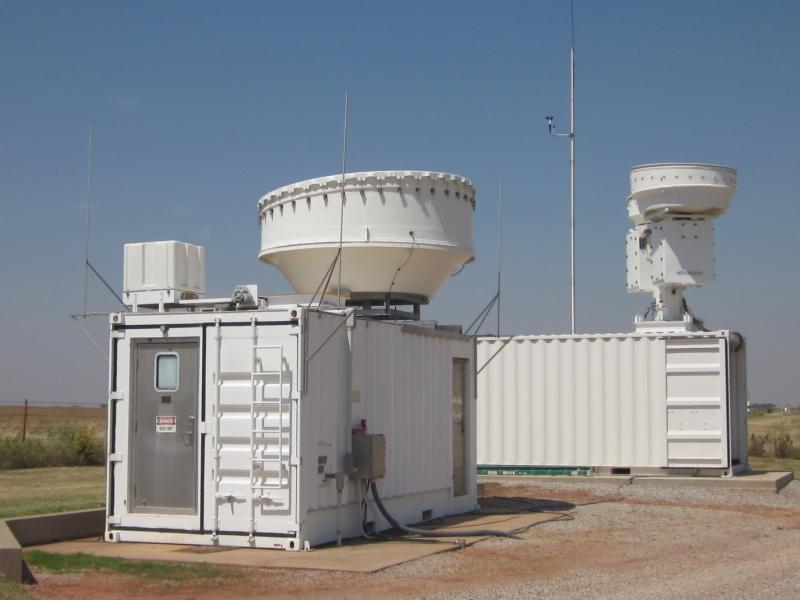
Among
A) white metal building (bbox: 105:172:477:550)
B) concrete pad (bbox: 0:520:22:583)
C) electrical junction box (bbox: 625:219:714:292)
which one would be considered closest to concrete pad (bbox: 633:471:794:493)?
electrical junction box (bbox: 625:219:714:292)

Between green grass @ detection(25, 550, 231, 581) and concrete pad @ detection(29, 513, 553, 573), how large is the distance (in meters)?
0.27

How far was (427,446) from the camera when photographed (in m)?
14.3

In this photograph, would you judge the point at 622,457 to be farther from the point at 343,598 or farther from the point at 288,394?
the point at 343,598

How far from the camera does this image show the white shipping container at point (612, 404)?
1994 cm

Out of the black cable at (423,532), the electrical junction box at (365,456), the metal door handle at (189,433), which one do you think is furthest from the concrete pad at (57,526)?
the black cable at (423,532)

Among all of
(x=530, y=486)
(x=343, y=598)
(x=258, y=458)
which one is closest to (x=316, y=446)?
(x=258, y=458)

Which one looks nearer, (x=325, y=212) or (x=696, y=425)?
(x=325, y=212)

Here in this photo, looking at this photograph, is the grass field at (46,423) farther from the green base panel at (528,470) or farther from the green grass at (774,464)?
the green grass at (774,464)

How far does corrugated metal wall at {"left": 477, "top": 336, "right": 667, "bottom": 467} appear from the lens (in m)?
20.3

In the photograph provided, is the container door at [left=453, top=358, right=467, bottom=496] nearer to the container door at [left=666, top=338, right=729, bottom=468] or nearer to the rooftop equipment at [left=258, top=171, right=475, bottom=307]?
the rooftop equipment at [left=258, top=171, right=475, bottom=307]

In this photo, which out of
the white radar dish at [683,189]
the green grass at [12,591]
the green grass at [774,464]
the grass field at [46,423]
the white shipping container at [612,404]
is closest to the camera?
the green grass at [12,591]

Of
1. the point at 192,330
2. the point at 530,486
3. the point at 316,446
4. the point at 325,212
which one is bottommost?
the point at 530,486

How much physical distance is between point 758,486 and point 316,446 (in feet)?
34.8

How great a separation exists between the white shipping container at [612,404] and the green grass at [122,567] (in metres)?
9.96
